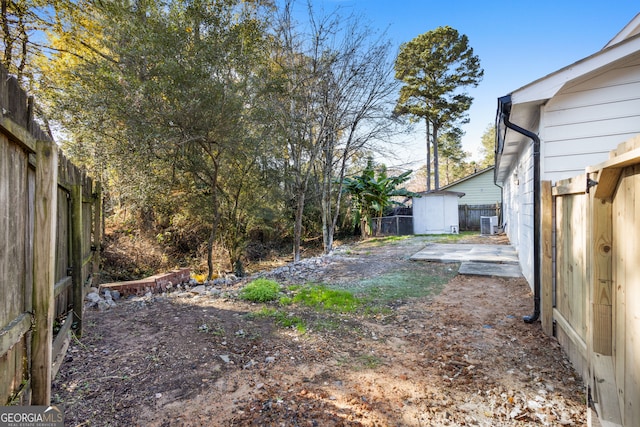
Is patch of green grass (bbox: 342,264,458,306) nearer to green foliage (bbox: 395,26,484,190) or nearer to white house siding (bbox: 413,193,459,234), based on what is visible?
white house siding (bbox: 413,193,459,234)

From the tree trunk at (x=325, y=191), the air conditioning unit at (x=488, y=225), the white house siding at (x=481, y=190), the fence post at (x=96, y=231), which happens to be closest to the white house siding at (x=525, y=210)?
the tree trunk at (x=325, y=191)

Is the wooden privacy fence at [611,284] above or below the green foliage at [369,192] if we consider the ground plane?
below

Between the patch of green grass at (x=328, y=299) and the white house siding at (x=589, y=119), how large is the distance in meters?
2.75

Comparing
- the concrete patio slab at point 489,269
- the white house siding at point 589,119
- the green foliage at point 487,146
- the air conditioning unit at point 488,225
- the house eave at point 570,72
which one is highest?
the green foliage at point 487,146

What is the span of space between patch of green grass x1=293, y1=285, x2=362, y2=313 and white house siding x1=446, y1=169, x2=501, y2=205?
57.8 feet

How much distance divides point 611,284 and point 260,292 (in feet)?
12.1

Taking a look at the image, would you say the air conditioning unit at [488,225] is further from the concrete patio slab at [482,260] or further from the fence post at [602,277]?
the fence post at [602,277]

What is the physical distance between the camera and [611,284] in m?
1.67

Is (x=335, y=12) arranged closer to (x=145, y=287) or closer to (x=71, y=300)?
(x=145, y=287)

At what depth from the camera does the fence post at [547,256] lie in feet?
10.4

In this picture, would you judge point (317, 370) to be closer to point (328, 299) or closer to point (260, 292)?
point (328, 299)

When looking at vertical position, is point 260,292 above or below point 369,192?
below

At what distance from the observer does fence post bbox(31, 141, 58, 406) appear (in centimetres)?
158

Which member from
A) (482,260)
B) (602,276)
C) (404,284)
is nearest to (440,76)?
(482,260)
